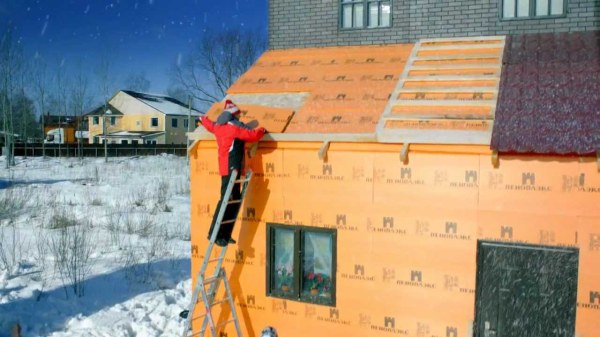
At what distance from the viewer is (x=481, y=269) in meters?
6.61

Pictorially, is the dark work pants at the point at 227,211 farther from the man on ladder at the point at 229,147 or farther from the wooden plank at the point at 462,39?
the wooden plank at the point at 462,39

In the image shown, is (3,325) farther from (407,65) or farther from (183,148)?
(183,148)

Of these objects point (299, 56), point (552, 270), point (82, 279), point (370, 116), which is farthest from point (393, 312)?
point (82, 279)

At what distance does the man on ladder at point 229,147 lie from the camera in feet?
24.1

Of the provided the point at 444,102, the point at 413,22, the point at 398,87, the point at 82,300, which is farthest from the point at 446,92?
the point at 82,300

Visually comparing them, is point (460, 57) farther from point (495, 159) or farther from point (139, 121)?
point (139, 121)

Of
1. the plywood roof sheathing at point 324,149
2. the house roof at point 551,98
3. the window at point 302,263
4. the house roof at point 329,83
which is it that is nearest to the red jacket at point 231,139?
the house roof at point 329,83

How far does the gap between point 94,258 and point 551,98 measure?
39.1 ft

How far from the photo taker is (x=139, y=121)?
6253cm

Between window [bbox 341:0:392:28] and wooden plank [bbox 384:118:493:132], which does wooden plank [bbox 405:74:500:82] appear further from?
window [bbox 341:0:392:28]

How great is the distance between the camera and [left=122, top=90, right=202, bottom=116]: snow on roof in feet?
205

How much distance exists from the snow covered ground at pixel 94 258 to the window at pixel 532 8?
28.1ft

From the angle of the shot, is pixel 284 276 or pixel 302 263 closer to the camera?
pixel 302 263

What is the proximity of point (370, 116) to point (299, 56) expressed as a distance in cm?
296
